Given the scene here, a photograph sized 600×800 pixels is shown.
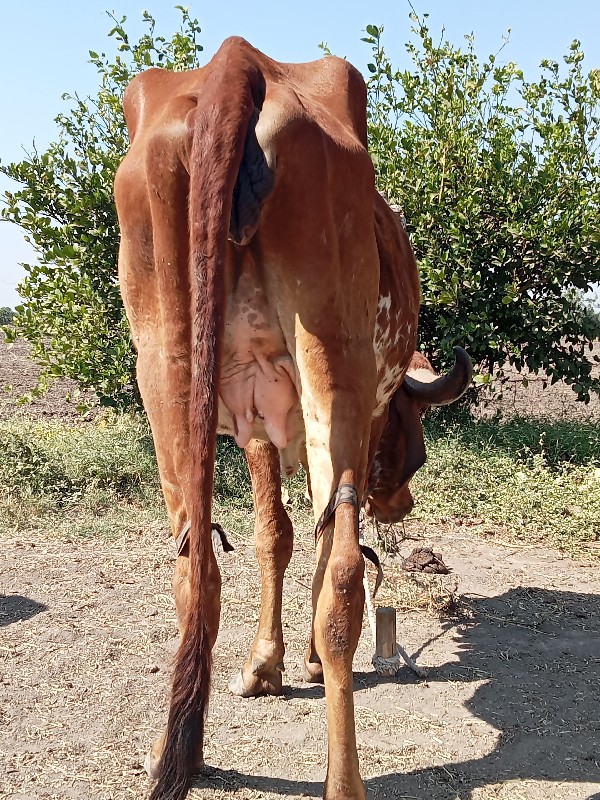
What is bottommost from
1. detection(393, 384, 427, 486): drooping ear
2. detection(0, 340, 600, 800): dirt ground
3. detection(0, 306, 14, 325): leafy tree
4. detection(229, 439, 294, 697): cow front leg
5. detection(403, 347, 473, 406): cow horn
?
detection(0, 340, 600, 800): dirt ground

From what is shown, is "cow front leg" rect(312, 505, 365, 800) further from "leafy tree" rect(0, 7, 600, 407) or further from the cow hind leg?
"leafy tree" rect(0, 7, 600, 407)

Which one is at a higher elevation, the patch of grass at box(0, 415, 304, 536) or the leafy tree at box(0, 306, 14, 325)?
the leafy tree at box(0, 306, 14, 325)

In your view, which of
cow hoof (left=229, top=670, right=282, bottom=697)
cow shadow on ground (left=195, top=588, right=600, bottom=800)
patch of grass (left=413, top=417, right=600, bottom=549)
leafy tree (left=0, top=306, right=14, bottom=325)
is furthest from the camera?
leafy tree (left=0, top=306, right=14, bottom=325)

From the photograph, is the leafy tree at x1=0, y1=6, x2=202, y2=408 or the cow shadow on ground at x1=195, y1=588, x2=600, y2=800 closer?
the cow shadow on ground at x1=195, y1=588, x2=600, y2=800

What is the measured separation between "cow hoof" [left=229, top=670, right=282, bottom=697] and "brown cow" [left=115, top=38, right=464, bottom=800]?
1059 millimetres

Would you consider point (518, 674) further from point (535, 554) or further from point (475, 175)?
point (475, 175)

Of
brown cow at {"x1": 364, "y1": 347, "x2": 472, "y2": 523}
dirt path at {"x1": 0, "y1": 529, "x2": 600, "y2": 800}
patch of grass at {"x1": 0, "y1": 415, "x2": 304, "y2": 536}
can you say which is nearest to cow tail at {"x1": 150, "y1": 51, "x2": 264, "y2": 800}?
dirt path at {"x1": 0, "y1": 529, "x2": 600, "y2": 800}

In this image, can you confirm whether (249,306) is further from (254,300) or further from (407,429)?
(407,429)

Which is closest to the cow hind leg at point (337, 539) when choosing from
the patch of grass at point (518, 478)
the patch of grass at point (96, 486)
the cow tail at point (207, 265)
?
the cow tail at point (207, 265)

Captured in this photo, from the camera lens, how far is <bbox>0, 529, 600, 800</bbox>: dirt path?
10.7ft

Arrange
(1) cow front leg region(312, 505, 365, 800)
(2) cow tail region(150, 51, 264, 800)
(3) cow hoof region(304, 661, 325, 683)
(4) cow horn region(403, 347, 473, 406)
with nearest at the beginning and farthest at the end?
(2) cow tail region(150, 51, 264, 800)
(1) cow front leg region(312, 505, 365, 800)
(3) cow hoof region(304, 661, 325, 683)
(4) cow horn region(403, 347, 473, 406)

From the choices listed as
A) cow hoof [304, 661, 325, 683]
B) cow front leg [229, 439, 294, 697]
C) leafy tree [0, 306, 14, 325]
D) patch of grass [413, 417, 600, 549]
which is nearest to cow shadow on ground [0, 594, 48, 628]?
cow front leg [229, 439, 294, 697]

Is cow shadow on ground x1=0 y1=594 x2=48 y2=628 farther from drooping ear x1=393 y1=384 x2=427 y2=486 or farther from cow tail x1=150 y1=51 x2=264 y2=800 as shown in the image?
cow tail x1=150 y1=51 x2=264 y2=800

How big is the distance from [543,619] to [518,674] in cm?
81
